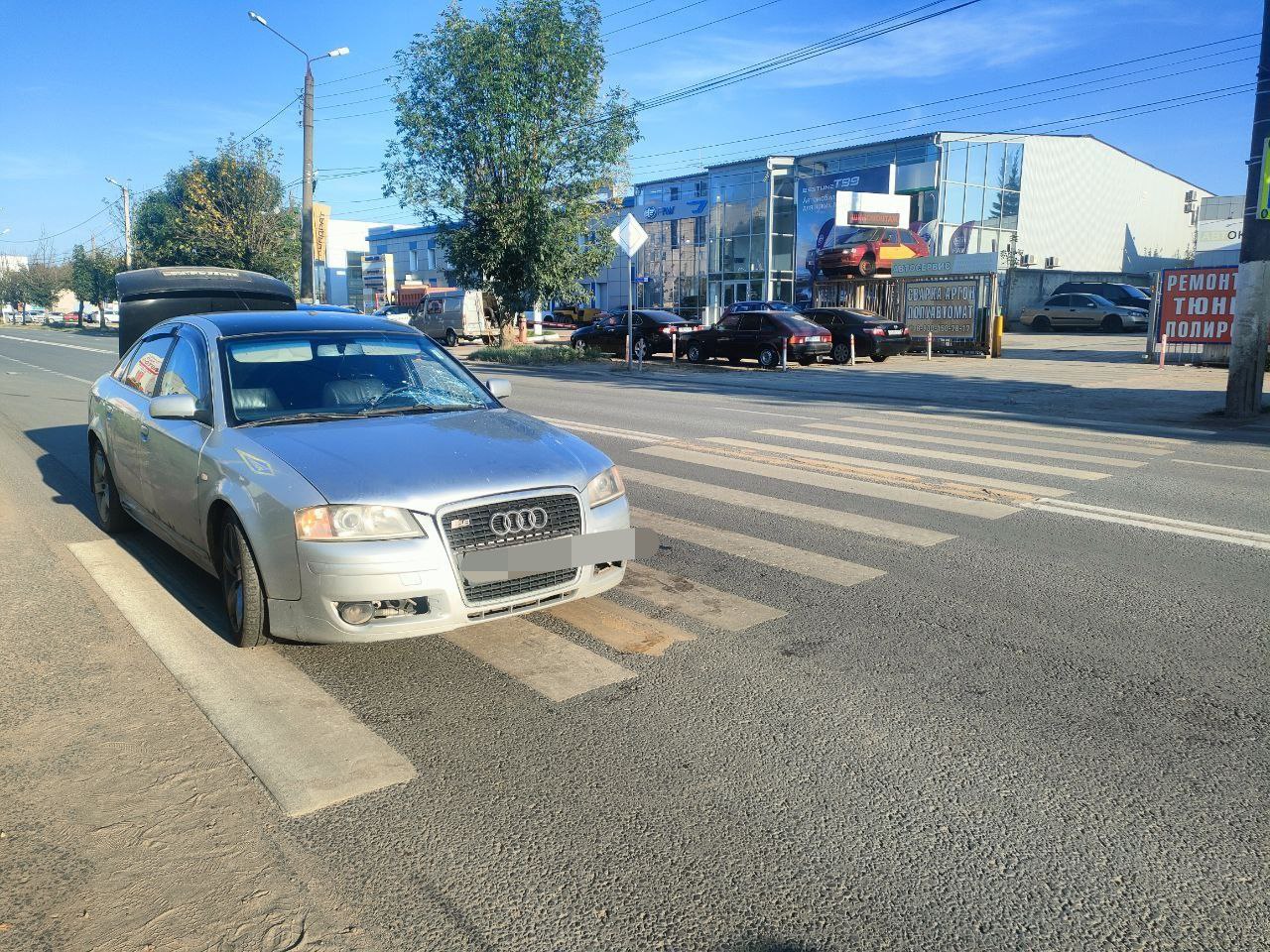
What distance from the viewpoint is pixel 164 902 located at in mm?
2633

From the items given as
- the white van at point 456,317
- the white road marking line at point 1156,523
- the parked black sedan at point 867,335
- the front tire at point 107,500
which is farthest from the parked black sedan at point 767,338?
the front tire at point 107,500

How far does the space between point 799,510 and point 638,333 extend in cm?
2223

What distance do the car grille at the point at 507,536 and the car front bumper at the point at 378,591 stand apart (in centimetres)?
4

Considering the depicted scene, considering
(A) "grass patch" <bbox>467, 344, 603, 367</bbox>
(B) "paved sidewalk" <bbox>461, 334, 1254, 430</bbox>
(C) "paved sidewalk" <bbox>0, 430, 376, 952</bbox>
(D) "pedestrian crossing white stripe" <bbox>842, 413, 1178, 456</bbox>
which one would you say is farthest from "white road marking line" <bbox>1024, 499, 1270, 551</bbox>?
(A) "grass patch" <bbox>467, 344, 603, 367</bbox>

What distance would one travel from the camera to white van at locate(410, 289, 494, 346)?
134 ft

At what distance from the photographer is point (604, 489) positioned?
464 cm

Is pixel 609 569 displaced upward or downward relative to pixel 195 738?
upward

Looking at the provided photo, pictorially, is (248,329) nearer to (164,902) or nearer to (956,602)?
(164,902)

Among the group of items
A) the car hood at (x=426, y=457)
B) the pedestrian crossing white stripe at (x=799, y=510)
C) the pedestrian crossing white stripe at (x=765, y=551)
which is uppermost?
the car hood at (x=426, y=457)

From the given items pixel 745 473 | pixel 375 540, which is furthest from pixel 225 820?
pixel 745 473

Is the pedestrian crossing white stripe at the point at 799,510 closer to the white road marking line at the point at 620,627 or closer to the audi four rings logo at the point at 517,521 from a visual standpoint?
the white road marking line at the point at 620,627

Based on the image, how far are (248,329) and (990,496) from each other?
5.79 meters

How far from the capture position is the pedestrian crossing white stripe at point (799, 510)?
6562 millimetres

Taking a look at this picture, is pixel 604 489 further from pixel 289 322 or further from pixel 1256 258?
pixel 1256 258
